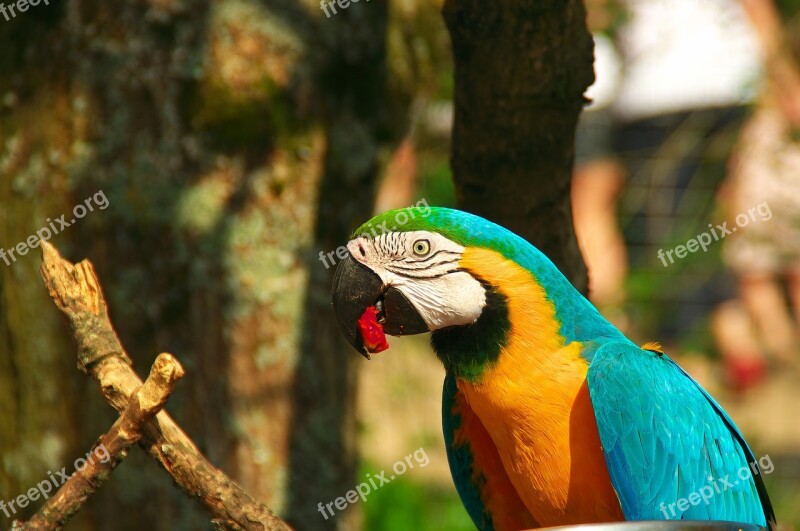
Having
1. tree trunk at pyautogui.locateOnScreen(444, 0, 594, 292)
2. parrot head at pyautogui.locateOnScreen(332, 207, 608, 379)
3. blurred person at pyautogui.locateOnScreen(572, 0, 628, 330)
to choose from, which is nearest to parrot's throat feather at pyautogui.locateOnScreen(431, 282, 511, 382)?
parrot head at pyautogui.locateOnScreen(332, 207, 608, 379)

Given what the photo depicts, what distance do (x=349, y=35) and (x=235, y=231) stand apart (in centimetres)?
71

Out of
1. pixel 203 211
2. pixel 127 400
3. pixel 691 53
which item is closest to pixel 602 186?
pixel 691 53

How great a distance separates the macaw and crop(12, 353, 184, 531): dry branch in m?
0.44

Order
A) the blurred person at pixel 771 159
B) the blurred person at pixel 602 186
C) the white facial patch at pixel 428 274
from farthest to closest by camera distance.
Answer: the blurred person at pixel 602 186, the blurred person at pixel 771 159, the white facial patch at pixel 428 274

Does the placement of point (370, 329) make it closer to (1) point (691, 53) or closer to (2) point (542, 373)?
(2) point (542, 373)

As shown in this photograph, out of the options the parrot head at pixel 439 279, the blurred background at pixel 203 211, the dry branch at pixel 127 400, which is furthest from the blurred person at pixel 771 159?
the dry branch at pixel 127 400

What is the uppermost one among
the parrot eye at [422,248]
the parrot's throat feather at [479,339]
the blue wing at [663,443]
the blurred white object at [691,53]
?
the blurred white object at [691,53]

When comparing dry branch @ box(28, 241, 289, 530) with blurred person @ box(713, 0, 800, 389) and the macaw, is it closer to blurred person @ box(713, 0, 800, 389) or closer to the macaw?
the macaw

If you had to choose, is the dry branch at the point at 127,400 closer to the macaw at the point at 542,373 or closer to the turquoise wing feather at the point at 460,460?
the macaw at the point at 542,373

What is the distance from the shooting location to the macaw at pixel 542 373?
1727 millimetres

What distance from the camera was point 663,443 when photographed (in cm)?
178

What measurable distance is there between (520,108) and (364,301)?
60 centimetres

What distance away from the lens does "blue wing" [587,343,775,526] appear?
173cm

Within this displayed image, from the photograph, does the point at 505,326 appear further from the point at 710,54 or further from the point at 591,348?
the point at 710,54
